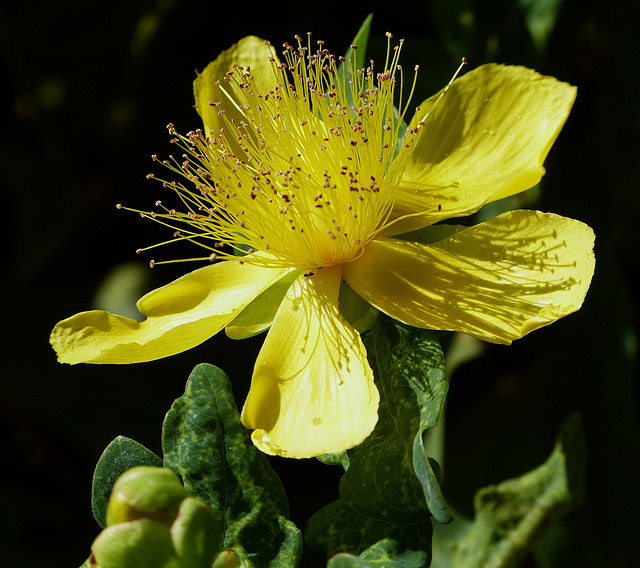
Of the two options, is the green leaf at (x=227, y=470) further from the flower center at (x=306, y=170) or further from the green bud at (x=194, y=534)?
the flower center at (x=306, y=170)

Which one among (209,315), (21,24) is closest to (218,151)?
(209,315)

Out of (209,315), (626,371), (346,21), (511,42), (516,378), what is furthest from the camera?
(346,21)

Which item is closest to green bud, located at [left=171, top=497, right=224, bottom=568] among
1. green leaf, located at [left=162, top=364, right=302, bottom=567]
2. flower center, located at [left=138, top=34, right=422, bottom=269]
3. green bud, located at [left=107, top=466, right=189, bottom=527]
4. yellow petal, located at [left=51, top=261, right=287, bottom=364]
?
green bud, located at [left=107, top=466, right=189, bottom=527]

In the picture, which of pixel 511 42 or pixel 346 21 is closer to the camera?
pixel 511 42

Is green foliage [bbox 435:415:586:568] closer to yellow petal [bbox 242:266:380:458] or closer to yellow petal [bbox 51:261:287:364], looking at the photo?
yellow petal [bbox 242:266:380:458]

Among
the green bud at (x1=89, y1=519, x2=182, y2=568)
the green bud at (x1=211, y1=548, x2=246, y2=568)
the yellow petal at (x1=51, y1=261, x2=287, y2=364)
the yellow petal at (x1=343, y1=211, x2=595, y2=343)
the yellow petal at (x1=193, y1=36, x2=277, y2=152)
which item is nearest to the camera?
the green bud at (x1=89, y1=519, x2=182, y2=568)

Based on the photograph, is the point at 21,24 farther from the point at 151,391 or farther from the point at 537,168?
the point at 537,168

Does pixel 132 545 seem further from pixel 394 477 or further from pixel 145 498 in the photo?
pixel 394 477

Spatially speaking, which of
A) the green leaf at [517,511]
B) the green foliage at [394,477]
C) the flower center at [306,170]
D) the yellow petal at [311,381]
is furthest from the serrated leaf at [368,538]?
the flower center at [306,170]
